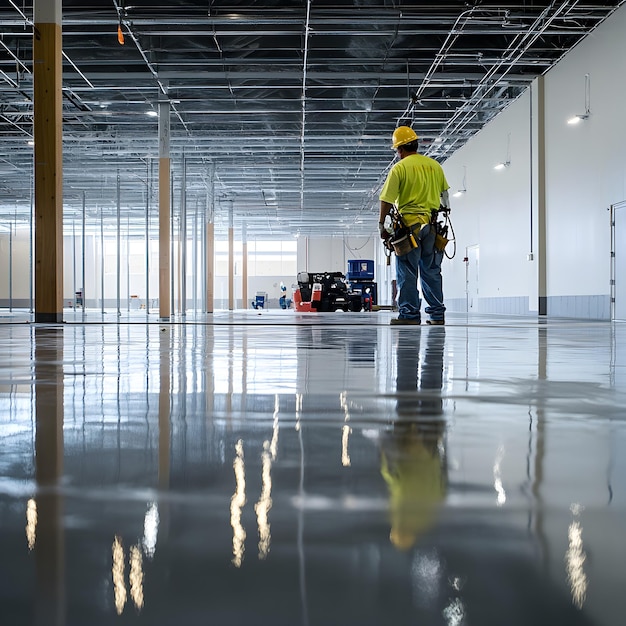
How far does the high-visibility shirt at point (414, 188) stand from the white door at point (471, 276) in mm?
15932

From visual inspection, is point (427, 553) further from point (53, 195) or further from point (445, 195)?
point (53, 195)

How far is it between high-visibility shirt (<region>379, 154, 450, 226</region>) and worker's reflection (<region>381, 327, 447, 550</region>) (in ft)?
18.5

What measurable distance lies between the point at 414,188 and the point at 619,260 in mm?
7920

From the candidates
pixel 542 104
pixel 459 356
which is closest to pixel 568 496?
pixel 459 356

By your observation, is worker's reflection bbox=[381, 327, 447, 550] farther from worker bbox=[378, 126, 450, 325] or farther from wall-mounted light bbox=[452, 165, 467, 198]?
wall-mounted light bbox=[452, 165, 467, 198]

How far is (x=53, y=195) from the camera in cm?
910

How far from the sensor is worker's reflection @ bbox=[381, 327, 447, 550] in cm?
57

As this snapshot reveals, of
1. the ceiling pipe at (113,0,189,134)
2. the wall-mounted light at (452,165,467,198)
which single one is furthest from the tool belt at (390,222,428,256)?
the wall-mounted light at (452,165,467,198)

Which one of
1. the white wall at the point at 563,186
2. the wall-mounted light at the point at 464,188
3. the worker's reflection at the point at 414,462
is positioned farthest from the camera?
the wall-mounted light at the point at 464,188

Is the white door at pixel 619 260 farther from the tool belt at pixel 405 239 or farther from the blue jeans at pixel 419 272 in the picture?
the tool belt at pixel 405 239

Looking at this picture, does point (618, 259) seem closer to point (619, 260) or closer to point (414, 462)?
point (619, 260)

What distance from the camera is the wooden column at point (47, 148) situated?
9062 mm

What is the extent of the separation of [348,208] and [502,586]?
121ft

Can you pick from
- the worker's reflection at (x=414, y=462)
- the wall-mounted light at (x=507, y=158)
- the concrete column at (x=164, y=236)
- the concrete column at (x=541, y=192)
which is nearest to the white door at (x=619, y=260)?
the concrete column at (x=541, y=192)
